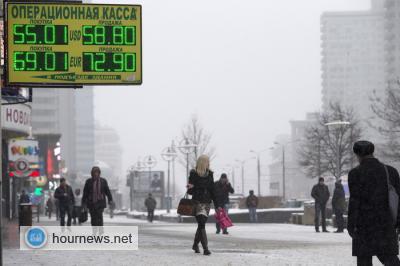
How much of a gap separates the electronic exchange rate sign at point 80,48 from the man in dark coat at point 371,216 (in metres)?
7.94

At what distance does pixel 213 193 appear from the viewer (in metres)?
17.0

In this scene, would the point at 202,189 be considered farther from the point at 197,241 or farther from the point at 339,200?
the point at 339,200

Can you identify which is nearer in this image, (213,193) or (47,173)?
(213,193)

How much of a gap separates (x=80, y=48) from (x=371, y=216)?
8722 millimetres

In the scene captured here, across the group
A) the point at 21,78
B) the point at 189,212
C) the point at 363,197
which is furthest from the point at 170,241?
the point at 363,197

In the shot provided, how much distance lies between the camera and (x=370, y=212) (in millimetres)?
9852

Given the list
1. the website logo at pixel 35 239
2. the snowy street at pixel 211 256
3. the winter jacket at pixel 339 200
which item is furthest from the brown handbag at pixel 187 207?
the winter jacket at pixel 339 200

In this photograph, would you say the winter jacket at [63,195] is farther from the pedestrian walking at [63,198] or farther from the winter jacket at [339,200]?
the winter jacket at [339,200]

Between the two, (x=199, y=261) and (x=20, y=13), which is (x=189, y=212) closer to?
(x=199, y=261)

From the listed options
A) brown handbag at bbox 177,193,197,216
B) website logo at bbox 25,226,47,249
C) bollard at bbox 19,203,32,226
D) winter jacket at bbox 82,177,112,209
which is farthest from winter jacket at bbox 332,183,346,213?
brown handbag at bbox 177,193,197,216

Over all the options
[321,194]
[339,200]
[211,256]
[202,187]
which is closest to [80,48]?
[202,187]

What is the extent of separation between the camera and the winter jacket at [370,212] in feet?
32.1

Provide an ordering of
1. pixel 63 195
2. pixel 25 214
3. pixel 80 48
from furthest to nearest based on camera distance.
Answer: pixel 63 195
pixel 25 214
pixel 80 48

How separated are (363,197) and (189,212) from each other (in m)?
7.44
